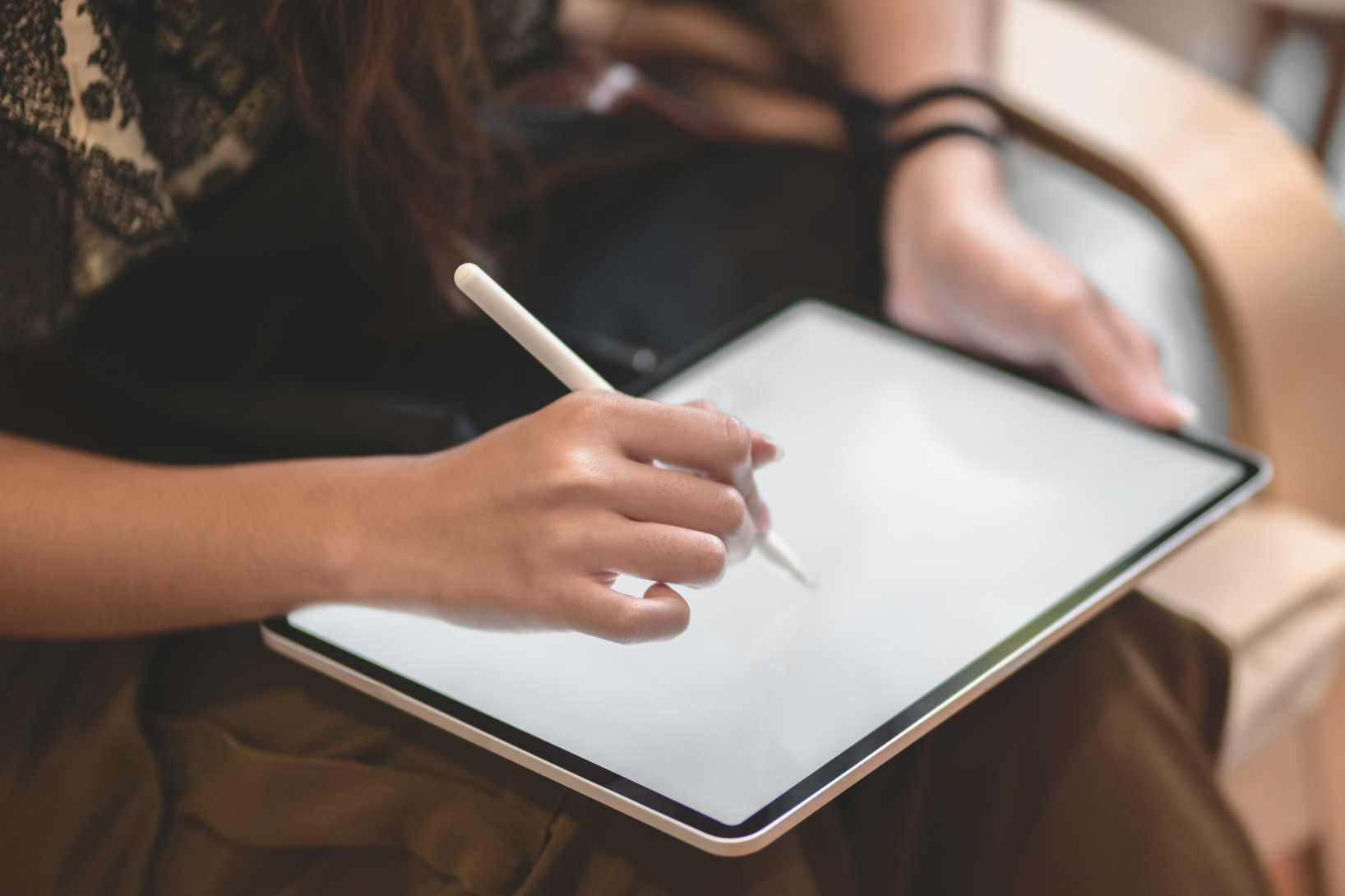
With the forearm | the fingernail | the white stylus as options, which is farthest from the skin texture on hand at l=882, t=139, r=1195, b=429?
the forearm

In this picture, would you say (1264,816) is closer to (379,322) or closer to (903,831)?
(903,831)

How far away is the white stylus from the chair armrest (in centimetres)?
45

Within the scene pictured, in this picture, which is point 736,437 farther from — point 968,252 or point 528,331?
point 968,252

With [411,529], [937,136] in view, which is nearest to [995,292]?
[937,136]

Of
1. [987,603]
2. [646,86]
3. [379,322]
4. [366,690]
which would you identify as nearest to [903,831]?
[987,603]

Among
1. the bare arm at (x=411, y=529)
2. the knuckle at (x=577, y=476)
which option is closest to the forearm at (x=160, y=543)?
the bare arm at (x=411, y=529)

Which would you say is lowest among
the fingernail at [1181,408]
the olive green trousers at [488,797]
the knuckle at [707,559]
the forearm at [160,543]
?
the olive green trousers at [488,797]

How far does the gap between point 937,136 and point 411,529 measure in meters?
0.45

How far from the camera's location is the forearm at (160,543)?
0.42 meters

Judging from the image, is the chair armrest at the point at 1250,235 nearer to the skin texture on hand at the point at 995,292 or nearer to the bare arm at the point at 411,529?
the skin texture on hand at the point at 995,292

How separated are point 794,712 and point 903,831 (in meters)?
0.14

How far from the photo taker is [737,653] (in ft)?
1.38

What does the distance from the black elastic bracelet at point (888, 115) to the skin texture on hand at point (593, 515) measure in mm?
397

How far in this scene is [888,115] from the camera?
2.43 feet
